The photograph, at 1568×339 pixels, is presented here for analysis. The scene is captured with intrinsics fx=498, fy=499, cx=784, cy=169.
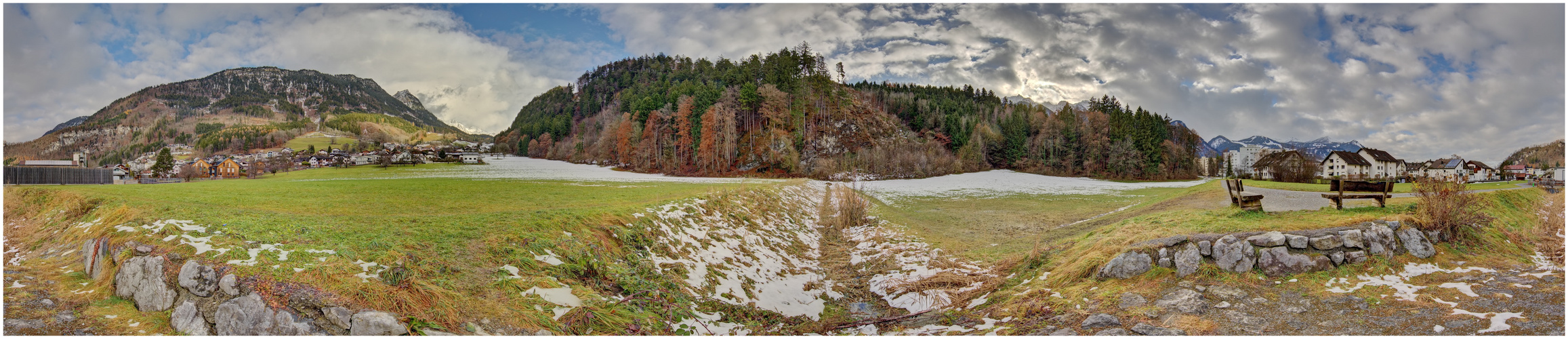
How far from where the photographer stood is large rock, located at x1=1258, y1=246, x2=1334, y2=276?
6.83 m

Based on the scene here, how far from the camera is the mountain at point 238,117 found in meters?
13.9

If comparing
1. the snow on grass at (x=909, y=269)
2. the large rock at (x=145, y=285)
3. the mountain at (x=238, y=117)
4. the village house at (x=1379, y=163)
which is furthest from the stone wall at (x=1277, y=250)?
the mountain at (x=238, y=117)

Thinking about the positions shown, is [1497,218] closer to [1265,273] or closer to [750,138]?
[1265,273]

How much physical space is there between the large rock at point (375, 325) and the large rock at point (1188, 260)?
9.35 m

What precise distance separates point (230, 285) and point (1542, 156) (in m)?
22.0

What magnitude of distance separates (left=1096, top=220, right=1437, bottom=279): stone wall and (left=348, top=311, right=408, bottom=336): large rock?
8591 millimetres

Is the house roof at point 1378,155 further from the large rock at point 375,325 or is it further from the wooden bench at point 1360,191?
the large rock at point 375,325

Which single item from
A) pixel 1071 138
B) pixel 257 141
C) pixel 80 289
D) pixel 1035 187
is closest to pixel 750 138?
pixel 1035 187

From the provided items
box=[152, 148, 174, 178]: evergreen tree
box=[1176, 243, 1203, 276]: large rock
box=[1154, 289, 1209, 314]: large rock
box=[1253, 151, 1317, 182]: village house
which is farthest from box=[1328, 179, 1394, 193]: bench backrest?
box=[152, 148, 174, 178]: evergreen tree

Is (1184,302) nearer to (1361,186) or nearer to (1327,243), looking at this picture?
(1327,243)

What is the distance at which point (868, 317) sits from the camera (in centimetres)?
741

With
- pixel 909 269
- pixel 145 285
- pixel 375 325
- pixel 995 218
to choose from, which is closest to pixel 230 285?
pixel 145 285

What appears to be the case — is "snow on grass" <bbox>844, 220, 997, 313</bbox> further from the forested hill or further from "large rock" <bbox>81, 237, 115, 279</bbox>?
the forested hill

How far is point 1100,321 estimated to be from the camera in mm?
5832
